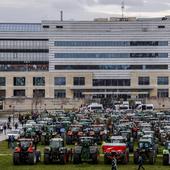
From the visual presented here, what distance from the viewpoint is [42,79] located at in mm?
145500

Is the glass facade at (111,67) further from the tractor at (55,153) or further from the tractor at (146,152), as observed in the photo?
the tractor at (146,152)

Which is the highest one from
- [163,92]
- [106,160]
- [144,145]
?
[163,92]

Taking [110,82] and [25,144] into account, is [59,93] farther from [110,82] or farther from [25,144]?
[25,144]

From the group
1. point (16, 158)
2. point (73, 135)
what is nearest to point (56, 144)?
point (16, 158)

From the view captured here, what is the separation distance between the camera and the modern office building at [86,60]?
145250 mm

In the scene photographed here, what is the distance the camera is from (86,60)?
14600cm

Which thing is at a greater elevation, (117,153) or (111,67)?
(111,67)

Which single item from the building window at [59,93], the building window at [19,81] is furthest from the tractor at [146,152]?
the building window at [19,81]

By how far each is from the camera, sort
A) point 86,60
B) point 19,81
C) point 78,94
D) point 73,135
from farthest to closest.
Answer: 1. point 78,94
2. point 86,60
3. point 19,81
4. point 73,135

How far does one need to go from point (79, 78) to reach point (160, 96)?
15964 mm

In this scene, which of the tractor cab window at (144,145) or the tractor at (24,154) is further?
the tractor cab window at (144,145)

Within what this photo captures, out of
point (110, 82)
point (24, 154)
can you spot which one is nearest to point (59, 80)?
point (110, 82)

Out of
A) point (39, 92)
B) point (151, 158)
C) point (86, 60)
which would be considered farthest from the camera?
point (86, 60)

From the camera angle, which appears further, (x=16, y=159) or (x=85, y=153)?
(x=85, y=153)
